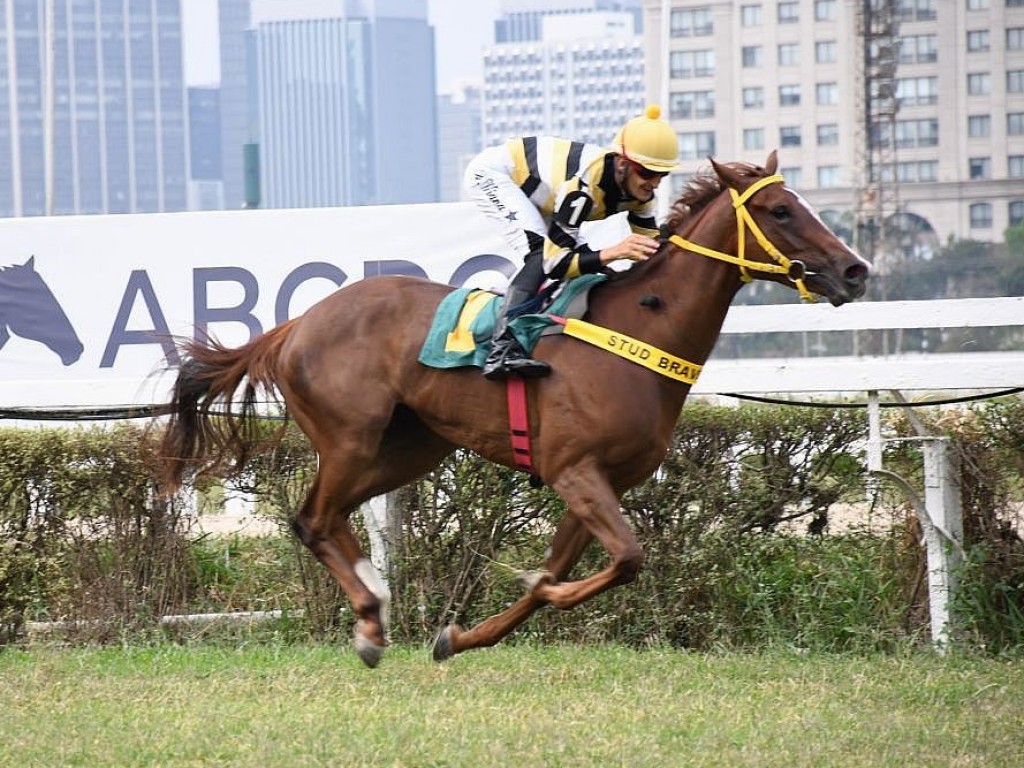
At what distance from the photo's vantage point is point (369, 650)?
5.41 m

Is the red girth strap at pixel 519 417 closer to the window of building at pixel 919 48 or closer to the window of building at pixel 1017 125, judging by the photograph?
the window of building at pixel 919 48

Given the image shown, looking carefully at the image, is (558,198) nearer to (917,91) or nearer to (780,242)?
(780,242)

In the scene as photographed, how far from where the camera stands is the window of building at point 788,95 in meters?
74.8

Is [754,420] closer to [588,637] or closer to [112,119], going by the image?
[588,637]

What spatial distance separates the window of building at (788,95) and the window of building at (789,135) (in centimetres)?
→ 110

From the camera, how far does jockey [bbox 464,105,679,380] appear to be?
520 cm

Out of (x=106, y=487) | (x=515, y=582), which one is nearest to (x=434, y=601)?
(x=515, y=582)

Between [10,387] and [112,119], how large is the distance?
6091 inches

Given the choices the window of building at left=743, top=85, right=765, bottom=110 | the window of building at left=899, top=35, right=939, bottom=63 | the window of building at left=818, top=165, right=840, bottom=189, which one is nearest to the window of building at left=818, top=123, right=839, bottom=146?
the window of building at left=818, top=165, right=840, bottom=189

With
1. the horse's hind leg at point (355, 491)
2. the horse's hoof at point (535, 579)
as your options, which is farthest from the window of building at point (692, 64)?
the horse's hoof at point (535, 579)

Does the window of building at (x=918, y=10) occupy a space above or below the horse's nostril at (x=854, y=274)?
above

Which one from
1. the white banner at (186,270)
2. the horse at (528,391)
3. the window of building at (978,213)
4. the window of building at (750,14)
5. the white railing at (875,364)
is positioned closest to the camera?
the horse at (528,391)

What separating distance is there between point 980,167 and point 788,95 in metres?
9.44

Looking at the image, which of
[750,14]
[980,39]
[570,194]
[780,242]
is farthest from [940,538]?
[750,14]
